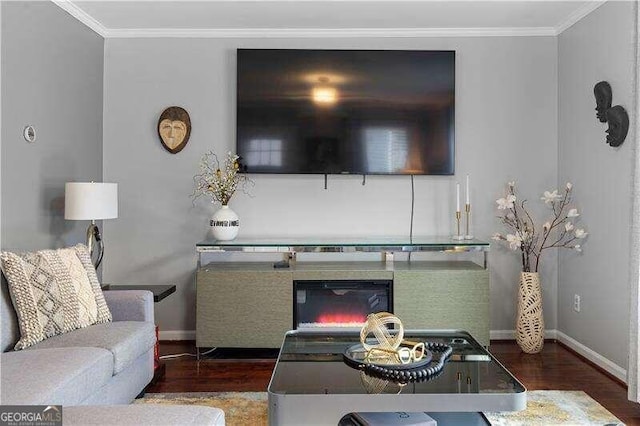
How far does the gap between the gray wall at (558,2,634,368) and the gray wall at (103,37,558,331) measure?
0.30 metres

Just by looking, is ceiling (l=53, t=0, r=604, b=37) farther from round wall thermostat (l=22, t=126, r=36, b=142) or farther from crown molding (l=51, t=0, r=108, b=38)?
round wall thermostat (l=22, t=126, r=36, b=142)

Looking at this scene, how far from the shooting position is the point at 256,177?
159 inches

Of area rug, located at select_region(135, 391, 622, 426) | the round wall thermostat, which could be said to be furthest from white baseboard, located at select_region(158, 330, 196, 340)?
the round wall thermostat

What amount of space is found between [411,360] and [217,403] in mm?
1224

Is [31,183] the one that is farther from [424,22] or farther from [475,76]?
[475,76]

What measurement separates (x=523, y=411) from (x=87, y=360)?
2.11 m

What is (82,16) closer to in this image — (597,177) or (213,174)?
(213,174)

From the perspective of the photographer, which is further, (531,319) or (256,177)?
(256,177)

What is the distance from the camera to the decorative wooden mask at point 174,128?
4.01 meters

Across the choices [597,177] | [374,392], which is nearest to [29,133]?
[374,392]

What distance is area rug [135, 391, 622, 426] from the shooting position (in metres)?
2.48

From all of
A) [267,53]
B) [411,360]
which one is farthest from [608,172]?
[267,53]

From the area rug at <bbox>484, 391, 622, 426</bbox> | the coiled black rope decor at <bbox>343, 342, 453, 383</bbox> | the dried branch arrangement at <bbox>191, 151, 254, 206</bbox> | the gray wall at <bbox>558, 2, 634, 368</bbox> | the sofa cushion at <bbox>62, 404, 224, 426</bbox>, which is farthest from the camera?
the dried branch arrangement at <bbox>191, 151, 254, 206</bbox>

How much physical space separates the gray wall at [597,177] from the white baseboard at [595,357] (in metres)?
0.04
